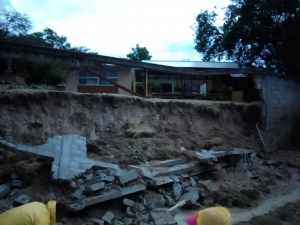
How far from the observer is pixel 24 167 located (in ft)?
23.5

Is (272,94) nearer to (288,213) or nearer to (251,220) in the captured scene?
(288,213)

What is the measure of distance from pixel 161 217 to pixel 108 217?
3.82 feet

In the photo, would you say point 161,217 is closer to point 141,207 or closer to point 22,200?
point 141,207

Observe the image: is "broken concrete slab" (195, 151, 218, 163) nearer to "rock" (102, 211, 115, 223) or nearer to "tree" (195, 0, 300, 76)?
"rock" (102, 211, 115, 223)

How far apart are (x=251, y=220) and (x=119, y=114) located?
5471 millimetres

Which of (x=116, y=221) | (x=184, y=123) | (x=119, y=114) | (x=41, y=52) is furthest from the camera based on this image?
(x=184, y=123)

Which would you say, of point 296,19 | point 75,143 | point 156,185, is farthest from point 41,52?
point 296,19

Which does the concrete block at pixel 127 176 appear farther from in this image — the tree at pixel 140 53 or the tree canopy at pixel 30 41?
the tree at pixel 140 53

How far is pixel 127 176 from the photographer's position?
25.2 feet

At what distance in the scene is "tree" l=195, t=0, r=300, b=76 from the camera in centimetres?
1605

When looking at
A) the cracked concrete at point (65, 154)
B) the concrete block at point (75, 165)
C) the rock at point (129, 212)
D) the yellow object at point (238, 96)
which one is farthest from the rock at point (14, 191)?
the yellow object at point (238, 96)

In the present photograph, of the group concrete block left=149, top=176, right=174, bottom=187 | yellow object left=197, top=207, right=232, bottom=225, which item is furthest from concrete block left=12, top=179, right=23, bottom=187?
yellow object left=197, top=207, right=232, bottom=225

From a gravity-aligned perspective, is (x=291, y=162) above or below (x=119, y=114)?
below

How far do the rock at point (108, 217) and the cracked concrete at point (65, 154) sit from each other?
1128 mm
